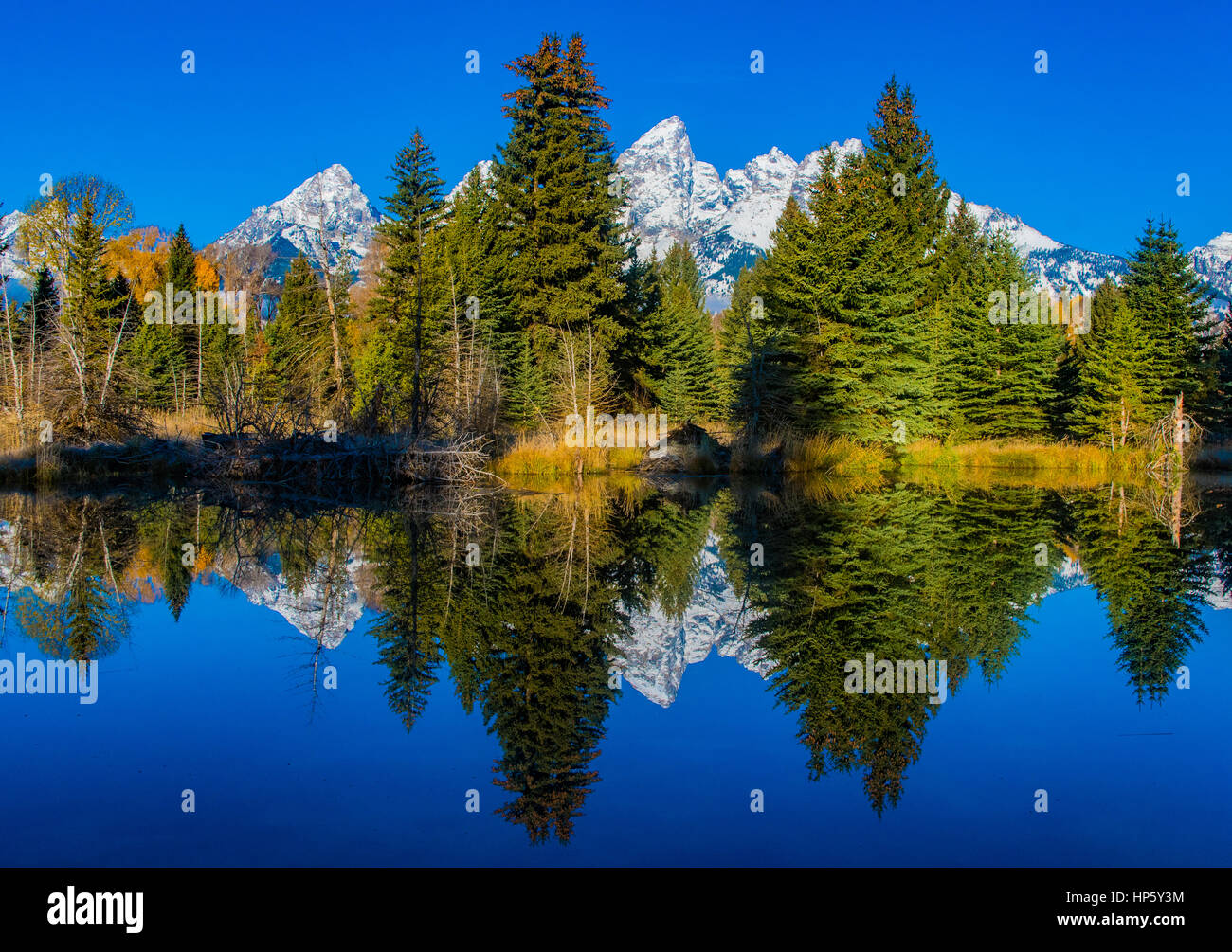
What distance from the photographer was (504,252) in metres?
32.8

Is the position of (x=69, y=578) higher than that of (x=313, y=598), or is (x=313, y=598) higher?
(x=69, y=578)

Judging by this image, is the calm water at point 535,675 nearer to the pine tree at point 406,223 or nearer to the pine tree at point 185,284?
the pine tree at point 406,223

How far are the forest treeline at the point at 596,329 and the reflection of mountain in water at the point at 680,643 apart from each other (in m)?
14.0

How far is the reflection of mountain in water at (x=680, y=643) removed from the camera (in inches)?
196

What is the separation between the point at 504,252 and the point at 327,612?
28.0 metres

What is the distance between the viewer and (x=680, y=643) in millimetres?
5766

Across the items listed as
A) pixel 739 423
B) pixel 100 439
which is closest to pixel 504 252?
pixel 739 423

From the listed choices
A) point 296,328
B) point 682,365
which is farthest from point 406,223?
point 682,365

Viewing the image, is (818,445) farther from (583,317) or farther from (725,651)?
(725,651)

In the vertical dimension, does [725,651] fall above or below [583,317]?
below

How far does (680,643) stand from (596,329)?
2695 centimetres

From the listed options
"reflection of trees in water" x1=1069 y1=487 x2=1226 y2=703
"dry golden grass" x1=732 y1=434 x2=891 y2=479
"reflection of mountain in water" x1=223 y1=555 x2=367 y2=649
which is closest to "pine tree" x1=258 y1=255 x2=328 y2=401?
"dry golden grass" x1=732 y1=434 x2=891 y2=479

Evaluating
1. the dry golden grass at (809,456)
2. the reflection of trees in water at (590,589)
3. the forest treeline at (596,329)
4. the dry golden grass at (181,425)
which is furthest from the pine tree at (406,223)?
the reflection of trees in water at (590,589)

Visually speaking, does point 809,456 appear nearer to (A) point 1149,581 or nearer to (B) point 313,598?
(A) point 1149,581
